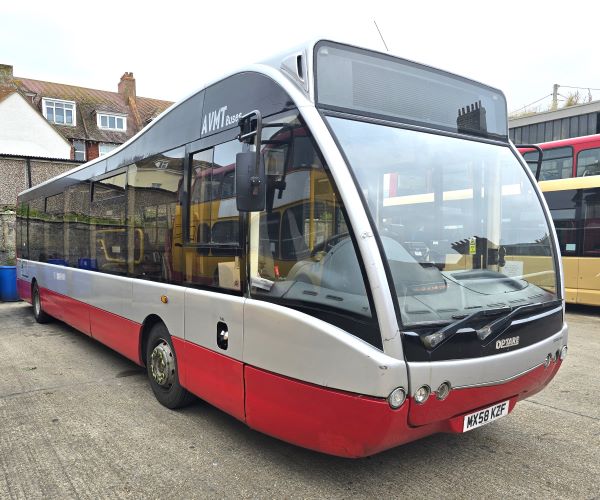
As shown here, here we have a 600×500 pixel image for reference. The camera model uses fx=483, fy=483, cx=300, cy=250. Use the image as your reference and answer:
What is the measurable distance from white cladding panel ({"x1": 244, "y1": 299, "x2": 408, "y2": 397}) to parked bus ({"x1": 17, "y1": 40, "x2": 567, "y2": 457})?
0.03 ft

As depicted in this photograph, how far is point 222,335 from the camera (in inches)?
145

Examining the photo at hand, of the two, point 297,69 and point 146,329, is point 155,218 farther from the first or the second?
point 297,69

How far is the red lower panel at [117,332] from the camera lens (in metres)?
5.20

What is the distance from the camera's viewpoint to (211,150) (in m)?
3.99

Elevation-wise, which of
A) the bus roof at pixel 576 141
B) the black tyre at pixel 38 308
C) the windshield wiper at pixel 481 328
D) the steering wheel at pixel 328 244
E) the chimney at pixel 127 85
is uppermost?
the chimney at pixel 127 85

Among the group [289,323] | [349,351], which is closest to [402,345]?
[349,351]

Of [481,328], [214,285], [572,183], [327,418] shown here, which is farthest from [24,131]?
[481,328]

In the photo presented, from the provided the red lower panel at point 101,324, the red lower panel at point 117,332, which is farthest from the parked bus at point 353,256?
the red lower panel at point 101,324

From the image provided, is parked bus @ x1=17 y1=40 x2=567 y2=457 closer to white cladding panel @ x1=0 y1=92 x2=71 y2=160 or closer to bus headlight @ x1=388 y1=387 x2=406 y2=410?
bus headlight @ x1=388 y1=387 x2=406 y2=410

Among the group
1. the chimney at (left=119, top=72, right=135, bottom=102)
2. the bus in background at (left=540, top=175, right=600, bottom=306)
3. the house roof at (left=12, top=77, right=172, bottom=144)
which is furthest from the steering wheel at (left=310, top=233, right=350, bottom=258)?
the chimney at (left=119, top=72, right=135, bottom=102)

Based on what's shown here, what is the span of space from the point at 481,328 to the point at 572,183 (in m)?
9.96

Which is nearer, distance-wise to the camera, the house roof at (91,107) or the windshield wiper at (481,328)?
the windshield wiper at (481,328)

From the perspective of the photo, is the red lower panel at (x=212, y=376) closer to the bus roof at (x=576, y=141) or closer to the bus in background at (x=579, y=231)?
the bus in background at (x=579, y=231)

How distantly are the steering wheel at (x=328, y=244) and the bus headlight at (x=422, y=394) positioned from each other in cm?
94
